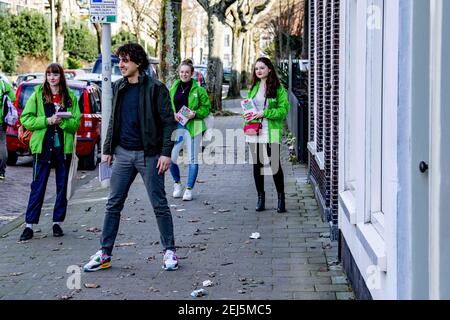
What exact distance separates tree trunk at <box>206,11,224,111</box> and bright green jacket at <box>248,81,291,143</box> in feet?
64.8

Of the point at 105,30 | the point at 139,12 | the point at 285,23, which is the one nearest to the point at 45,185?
the point at 105,30

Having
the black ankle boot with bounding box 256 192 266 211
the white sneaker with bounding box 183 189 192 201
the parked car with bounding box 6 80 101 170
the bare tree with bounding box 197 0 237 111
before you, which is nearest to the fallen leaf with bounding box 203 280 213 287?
the black ankle boot with bounding box 256 192 266 211

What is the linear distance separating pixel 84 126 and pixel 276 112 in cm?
640

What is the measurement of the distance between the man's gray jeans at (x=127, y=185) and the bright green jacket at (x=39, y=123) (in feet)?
5.62

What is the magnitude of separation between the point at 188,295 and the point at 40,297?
3.86 ft

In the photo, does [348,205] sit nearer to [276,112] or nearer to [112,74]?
[276,112]

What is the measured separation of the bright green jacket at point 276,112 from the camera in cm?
995

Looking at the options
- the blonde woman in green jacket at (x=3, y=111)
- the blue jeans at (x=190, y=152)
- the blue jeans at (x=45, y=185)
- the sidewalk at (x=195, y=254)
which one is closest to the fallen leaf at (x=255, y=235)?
the sidewalk at (x=195, y=254)

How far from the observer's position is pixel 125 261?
7.71 meters

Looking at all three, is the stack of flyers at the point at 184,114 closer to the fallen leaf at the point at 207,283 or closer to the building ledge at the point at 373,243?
the fallen leaf at the point at 207,283

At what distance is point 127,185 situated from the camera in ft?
24.1

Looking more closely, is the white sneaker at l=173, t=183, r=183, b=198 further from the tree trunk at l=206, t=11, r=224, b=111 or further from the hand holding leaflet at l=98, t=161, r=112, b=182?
the tree trunk at l=206, t=11, r=224, b=111

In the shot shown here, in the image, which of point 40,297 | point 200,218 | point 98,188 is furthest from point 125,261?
point 98,188
